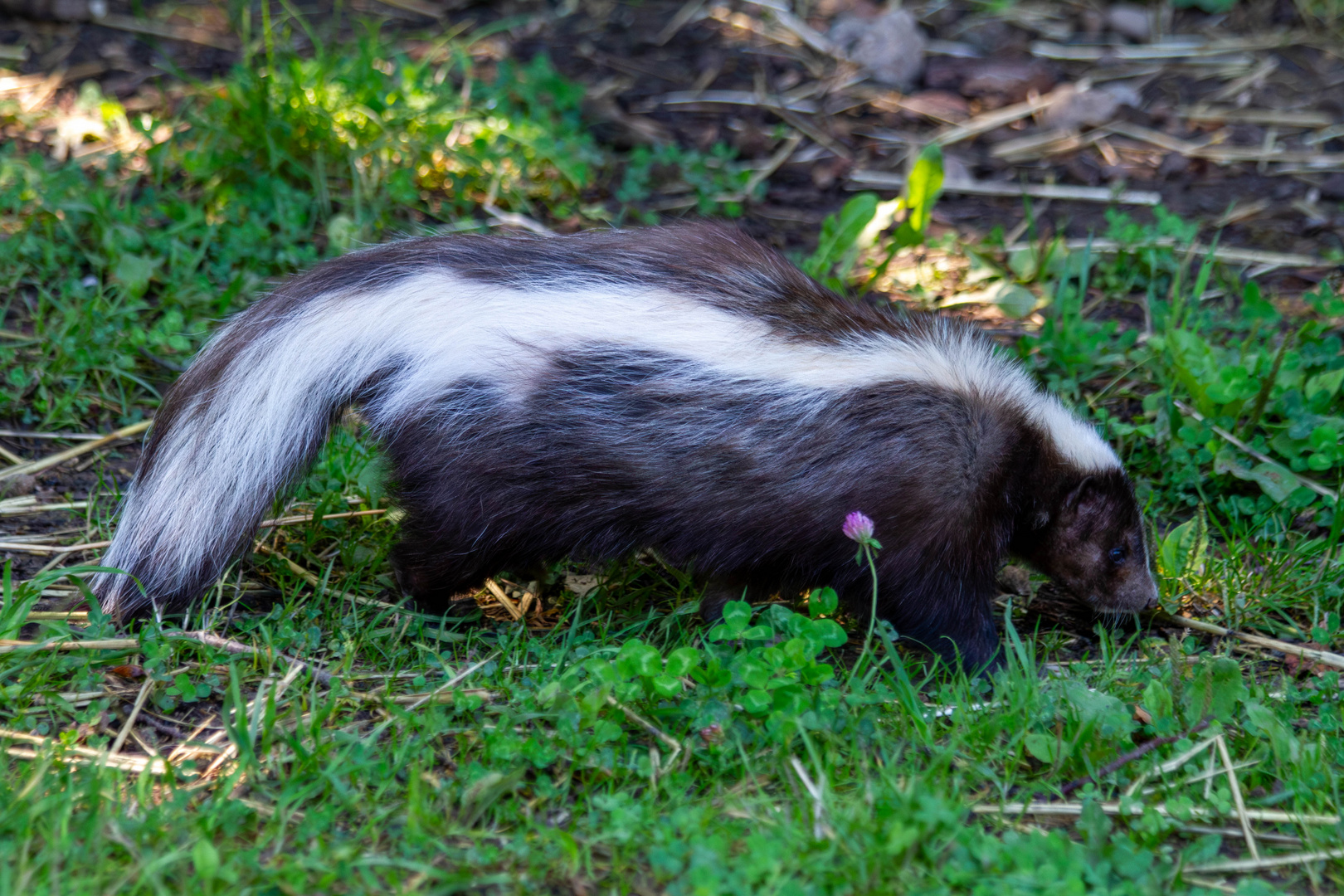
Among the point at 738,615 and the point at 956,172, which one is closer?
the point at 738,615

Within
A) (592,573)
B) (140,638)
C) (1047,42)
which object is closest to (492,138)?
(592,573)

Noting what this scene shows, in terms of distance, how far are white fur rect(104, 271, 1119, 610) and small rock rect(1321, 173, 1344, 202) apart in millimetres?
3808

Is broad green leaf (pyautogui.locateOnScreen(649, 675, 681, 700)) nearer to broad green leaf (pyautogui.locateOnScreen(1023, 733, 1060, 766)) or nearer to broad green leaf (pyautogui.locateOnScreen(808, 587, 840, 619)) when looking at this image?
broad green leaf (pyautogui.locateOnScreen(808, 587, 840, 619))

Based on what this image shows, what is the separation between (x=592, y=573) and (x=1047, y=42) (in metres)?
5.31

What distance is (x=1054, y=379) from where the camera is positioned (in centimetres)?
530

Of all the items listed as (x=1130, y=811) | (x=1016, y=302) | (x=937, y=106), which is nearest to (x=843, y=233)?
(x=1016, y=302)

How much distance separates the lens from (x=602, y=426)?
3768mm

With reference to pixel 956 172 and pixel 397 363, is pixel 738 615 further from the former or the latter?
pixel 956 172

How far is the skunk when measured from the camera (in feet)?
12.4

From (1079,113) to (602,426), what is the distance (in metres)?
4.73

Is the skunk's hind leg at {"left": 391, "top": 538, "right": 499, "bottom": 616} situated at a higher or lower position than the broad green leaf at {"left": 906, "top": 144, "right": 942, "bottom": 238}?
lower

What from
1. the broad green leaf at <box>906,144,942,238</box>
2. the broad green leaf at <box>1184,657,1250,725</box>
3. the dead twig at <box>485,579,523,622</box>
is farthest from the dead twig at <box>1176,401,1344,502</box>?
the dead twig at <box>485,579,523,622</box>

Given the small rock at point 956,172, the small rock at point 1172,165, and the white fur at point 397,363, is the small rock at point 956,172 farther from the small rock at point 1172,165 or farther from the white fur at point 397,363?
the white fur at point 397,363

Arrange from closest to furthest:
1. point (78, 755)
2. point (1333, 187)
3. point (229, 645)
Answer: point (78, 755) → point (229, 645) → point (1333, 187)
